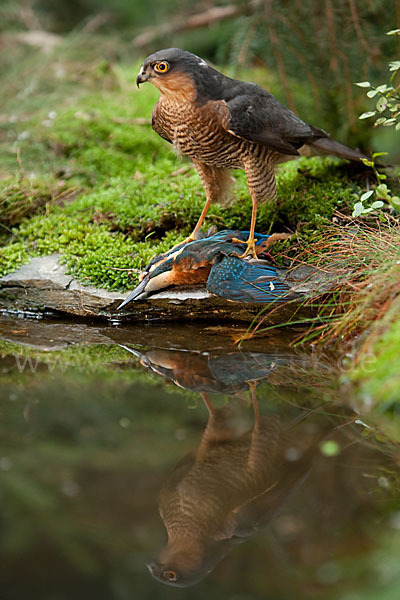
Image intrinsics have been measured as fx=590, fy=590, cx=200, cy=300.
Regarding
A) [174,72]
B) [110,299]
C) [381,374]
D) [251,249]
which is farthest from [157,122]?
[381,374]

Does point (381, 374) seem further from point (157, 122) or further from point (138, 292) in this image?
point (157, 122)

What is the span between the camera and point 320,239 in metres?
3.79

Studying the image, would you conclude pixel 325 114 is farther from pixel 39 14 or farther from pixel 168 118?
pixel 39 14

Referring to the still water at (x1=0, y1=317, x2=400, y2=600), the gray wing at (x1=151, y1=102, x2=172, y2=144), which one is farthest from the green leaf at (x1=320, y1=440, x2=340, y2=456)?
the gray wing at (x1=151, y1=102, x2=172, y2=144)

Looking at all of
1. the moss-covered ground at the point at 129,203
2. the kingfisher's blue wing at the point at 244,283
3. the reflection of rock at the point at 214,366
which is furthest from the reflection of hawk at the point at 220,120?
the reflection of rock at the point at 214,366

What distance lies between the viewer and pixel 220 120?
344 centimetres

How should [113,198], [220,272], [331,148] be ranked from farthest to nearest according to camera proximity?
[113,198], [331,148], [220,272]

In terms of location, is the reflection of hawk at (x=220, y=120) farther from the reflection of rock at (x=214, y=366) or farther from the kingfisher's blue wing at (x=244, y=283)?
the reflection of rock at (x=214, y=366)

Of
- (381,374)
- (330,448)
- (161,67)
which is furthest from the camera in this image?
(161,67)

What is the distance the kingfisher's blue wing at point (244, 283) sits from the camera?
11.2ft

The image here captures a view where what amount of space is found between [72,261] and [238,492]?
2.56 m

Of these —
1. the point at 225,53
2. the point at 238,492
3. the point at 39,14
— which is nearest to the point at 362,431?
the point at 238,492

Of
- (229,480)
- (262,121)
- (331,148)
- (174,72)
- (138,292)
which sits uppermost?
(174,72)

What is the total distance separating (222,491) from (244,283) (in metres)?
1.61
